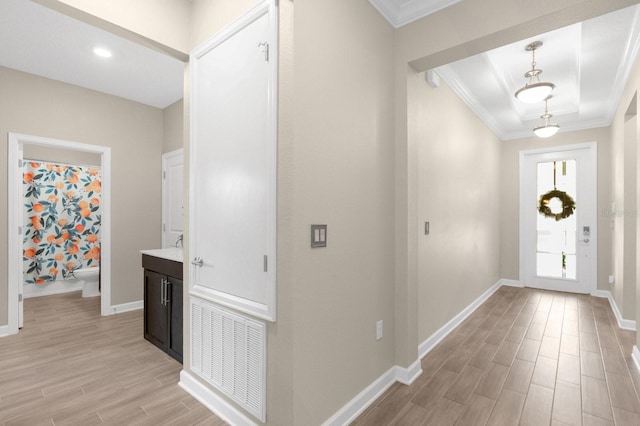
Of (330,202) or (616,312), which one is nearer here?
(330,202)

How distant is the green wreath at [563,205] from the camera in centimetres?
504

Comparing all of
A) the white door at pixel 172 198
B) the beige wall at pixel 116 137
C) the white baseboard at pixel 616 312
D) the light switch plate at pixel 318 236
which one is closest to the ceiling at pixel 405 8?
the light switch plate at pixel 318 236

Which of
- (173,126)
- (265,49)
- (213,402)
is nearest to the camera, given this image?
(265,49)

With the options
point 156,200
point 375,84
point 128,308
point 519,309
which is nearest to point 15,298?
point 128,308

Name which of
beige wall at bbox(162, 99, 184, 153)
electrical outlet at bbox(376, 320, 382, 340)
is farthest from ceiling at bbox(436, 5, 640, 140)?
beige wall at bbox(162, 99, 184, 153)

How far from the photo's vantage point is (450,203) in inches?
133

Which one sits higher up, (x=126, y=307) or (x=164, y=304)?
(x=164, y=304)

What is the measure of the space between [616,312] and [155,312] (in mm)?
5406

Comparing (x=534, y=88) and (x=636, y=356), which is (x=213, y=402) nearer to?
(x=636, y=356)

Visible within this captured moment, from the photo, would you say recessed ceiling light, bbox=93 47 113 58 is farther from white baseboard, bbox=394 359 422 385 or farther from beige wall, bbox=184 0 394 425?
white baseboard, bbox=394 359 422 385

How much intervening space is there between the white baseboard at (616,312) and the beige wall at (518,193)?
91mm

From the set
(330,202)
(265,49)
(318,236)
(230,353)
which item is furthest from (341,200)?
(230,353)

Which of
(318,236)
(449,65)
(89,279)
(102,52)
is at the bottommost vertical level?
(89,279)

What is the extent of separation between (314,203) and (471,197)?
123 inches
